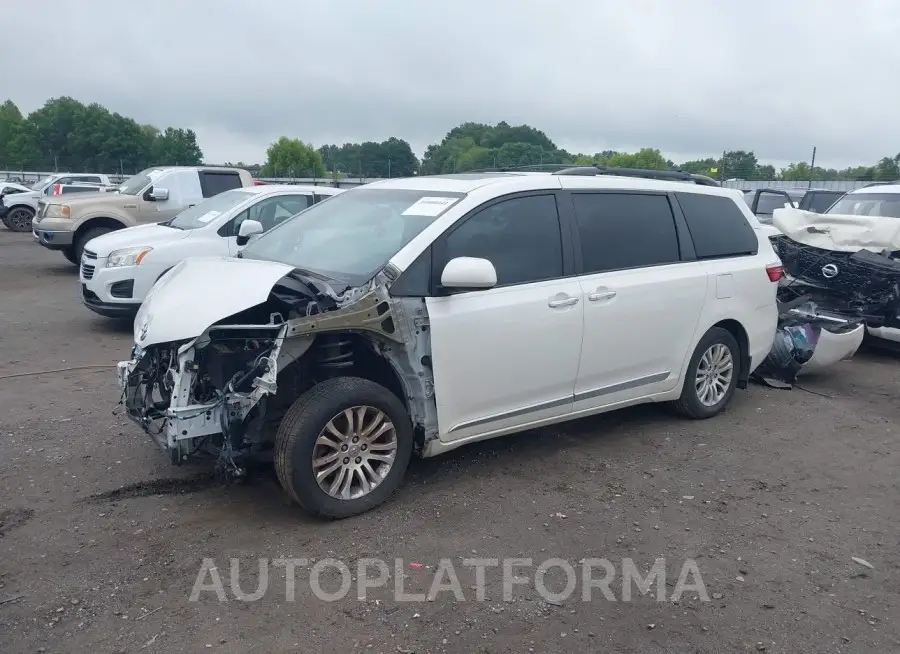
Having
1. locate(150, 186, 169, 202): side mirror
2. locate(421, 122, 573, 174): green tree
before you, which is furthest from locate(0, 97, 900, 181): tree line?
locate(150, 186, 169, 202): side mirror

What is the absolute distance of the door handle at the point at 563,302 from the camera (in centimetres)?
464

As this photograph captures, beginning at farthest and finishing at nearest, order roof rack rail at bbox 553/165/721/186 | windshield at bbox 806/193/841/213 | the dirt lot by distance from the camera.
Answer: windshield at bbox 806/193/841/213
roof rack rail at bbox 553/165/721/186
the dirt lot

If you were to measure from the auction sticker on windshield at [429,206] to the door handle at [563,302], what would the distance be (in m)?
0.88

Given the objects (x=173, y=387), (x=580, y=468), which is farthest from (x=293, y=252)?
(x=580, y=468)

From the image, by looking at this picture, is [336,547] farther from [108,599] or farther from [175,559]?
[108,599]

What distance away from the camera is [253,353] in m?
4.07

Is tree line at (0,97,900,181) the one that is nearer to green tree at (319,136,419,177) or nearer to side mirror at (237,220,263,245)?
green tree at (319,136,419,177)

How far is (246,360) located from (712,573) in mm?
2653

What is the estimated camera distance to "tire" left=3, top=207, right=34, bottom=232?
2303 centimetres

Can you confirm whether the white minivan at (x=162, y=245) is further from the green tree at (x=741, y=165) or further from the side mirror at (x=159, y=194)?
the green tree at (x=741, y=165)

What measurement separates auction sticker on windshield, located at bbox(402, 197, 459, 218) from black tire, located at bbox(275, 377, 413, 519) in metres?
1.12

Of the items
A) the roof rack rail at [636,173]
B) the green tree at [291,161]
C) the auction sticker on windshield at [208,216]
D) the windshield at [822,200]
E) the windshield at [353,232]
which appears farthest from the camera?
the green tree at [291,161]

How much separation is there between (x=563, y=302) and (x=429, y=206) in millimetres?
1034

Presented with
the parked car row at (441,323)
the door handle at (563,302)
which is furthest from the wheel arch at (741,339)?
the door handle at (563,302)
